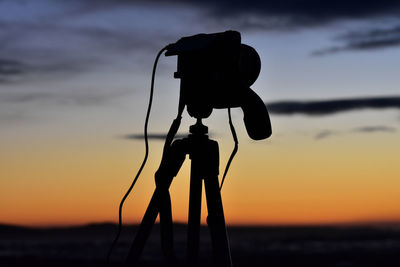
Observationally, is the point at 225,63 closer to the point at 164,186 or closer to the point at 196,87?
the point at 196,87

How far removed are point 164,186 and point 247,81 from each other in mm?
1004

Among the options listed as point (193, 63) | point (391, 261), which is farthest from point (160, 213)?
point (391, 261)

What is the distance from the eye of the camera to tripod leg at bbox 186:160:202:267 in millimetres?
5535

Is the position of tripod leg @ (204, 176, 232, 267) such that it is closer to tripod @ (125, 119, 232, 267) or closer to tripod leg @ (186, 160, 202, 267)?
tripod @ (125, 119, 232, 267)

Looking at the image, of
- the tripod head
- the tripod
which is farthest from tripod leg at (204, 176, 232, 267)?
the tripod head

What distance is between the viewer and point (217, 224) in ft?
17.7

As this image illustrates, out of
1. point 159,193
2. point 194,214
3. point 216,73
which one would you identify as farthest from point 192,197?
point 216,73

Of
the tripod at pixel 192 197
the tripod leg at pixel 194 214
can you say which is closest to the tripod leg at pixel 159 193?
the tripod at pixel 192 197

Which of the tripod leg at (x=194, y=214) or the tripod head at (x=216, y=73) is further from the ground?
the tripod head at (x=216, y=73)

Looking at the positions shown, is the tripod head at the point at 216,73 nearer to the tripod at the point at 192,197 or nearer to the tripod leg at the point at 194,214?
the tripod at the point at 192,197

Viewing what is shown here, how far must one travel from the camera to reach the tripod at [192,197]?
5.42 meters

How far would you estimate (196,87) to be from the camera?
5.48m

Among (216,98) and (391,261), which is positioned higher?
(216,98)

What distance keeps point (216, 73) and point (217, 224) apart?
1.08 meters
